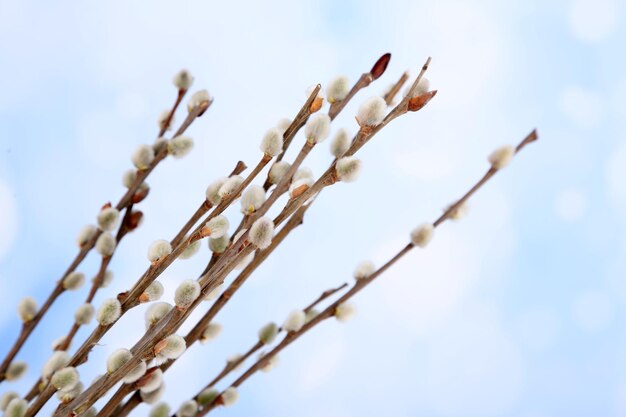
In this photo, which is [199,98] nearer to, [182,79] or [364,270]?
[182,79]

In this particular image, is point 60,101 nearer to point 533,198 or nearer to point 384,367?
point 384,367

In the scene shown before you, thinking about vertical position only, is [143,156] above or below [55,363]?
above

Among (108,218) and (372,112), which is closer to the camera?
(372,112)

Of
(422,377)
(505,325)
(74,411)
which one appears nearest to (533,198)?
(505,325)

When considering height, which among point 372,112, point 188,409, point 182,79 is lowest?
point 188,409

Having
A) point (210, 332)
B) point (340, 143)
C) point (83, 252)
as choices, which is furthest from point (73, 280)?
point (340, 143)

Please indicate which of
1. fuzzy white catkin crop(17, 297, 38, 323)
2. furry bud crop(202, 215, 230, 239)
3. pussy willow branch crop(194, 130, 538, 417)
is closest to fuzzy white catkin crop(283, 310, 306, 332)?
pussy willow branch crop(194, 130, 538, 417)
